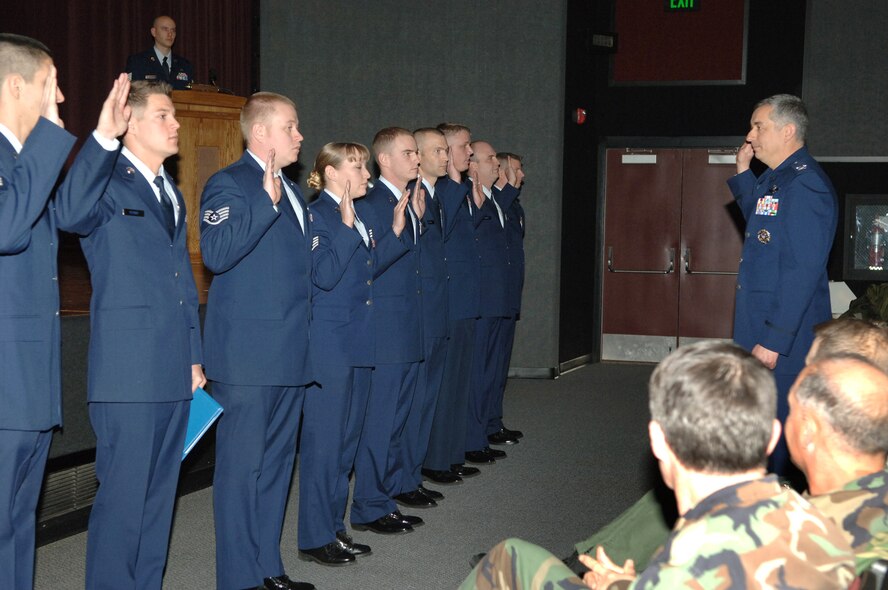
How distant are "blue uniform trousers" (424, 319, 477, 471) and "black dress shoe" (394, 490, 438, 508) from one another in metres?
0.43

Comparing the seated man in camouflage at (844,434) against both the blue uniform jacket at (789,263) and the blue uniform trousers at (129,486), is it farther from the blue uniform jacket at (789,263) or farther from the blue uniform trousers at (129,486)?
the blue uniform trousers at (129,486)

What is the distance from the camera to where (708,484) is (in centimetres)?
149

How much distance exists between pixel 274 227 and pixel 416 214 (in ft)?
4.11

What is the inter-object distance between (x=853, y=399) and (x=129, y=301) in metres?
1.95

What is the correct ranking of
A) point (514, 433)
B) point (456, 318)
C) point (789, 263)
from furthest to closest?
point (514, 433) → point (456, 318) → point (789, 263)

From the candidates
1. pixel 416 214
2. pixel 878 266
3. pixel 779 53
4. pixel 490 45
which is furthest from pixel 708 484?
pixel 779 53

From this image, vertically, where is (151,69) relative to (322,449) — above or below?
above

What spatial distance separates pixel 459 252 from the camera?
505cm

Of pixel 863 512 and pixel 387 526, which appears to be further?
pixel 387 526

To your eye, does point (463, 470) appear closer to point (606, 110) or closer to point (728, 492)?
point (728, 492)

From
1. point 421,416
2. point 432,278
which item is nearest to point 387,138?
point 432,278

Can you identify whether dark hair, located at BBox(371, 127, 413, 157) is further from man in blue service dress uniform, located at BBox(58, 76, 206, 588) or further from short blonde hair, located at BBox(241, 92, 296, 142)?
man in blue service dress uniform, located at BBox(58, 76, 206, 588)

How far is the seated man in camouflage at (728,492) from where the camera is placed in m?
1.38

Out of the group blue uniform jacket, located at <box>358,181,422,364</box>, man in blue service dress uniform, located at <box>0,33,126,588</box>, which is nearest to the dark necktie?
man in blue service dress uniform, located at <box>0,33,126,588</box>
